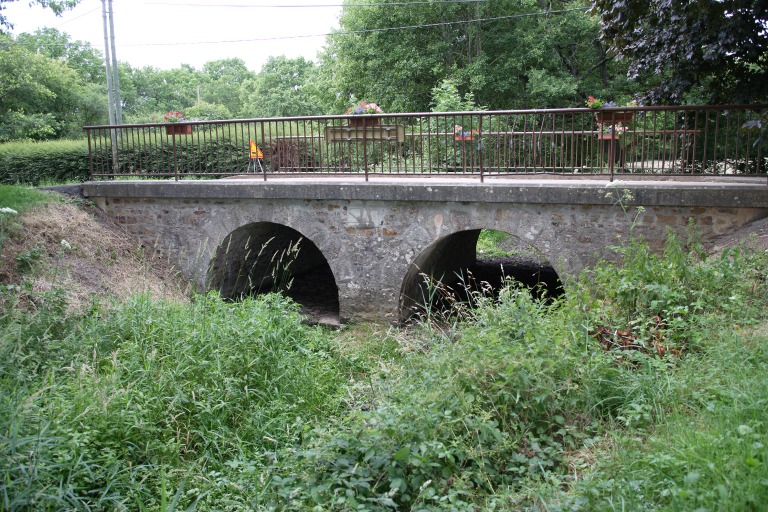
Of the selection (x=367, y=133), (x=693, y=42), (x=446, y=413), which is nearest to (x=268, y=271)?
(x=367, y=133)

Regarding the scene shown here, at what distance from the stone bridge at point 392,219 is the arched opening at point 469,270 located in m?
0.06

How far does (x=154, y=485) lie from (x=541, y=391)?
265 cm

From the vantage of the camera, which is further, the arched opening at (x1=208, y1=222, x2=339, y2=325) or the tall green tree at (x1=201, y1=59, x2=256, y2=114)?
the tall green tree at (x1=201, y1=59, x2=256, y2=114)

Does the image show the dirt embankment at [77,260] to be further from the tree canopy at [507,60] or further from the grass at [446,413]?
the tree canopy at [507,60]

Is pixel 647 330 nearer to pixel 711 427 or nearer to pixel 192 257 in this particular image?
pixel 711 427

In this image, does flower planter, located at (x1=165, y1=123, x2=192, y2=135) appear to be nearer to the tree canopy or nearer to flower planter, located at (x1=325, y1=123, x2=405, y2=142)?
the tree canopy

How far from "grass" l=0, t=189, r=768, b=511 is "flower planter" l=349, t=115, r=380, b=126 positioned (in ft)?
12.9

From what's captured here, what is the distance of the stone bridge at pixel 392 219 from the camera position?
302 inches

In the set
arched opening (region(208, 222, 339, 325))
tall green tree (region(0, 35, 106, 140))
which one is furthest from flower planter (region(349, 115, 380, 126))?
tall green tree (region(0, 35, 106, 140))

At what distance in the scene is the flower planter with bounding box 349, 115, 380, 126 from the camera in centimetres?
905

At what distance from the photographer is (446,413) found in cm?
386

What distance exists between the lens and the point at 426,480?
368 cm

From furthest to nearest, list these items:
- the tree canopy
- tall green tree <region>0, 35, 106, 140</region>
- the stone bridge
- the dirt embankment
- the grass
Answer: tall green tree <region>0, 35, 106, 140</region>
the tree canopy
the dirt embankment
the stone bridge
the grass

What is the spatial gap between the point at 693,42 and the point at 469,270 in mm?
5693
